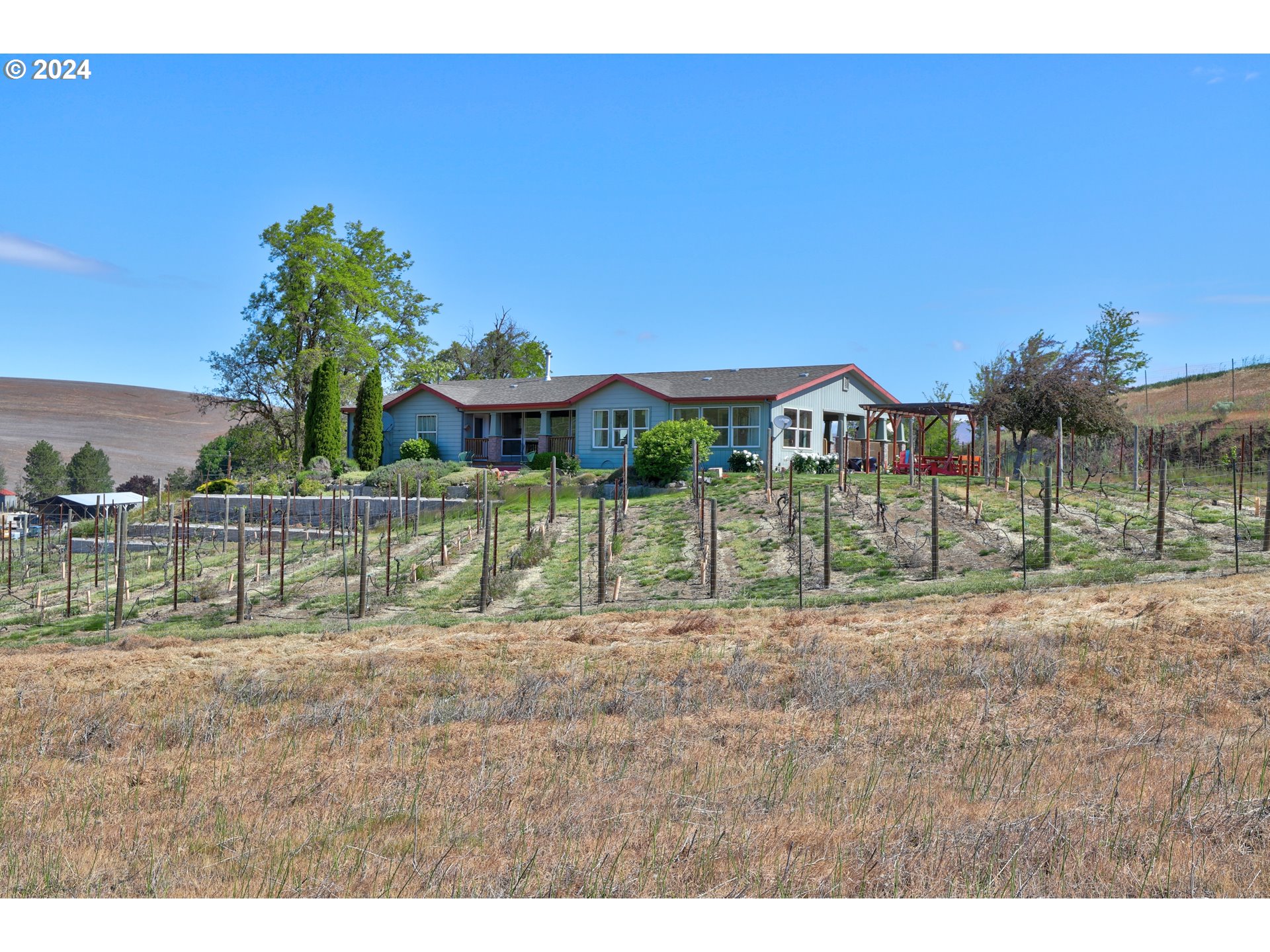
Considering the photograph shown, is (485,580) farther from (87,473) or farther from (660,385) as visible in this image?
(87,473)

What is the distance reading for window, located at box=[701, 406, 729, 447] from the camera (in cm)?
3356

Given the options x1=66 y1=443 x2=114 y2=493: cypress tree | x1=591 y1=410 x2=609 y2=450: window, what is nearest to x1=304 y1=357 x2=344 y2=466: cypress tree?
x1=591 y1=410 x2=609 y2=450: window

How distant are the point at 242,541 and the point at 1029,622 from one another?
485 inches

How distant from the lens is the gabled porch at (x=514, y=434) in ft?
121

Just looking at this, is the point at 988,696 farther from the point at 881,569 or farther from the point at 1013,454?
the point at 1013,454

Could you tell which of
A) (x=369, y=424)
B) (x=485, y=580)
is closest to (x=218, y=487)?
(x=369, y=424)

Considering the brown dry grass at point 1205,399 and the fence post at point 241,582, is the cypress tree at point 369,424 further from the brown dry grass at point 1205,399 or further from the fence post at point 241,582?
the brown dry grass at point 1205,399

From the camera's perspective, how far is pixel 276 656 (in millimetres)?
13102

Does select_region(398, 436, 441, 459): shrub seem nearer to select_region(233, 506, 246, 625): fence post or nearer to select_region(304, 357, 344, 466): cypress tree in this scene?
select_region(304, 357, 344, 466): cypress tree

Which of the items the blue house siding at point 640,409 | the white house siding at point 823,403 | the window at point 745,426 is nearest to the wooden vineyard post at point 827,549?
the blue house siding at point 640,409

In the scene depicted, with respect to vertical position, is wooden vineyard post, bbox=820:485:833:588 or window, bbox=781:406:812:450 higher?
window, bbox=781:406:812:450

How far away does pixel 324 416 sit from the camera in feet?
127

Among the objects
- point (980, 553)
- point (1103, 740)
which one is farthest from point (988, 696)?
point (980, 553)

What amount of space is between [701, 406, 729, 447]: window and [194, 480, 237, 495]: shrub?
1594cm
